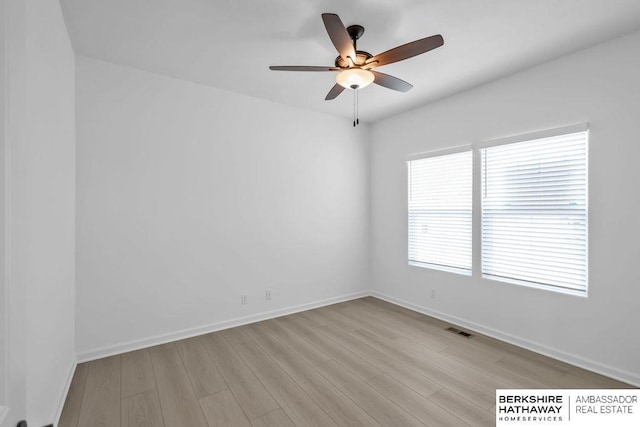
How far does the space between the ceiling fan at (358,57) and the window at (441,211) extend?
156cm

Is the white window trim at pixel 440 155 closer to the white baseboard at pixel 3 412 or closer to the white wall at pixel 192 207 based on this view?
the white wall at pixel 192 207

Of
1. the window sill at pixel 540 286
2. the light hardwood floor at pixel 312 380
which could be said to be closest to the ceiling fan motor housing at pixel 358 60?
the light hardwood floor at pixel 312 380

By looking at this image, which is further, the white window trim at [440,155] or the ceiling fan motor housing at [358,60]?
the white window trim at [440,155]

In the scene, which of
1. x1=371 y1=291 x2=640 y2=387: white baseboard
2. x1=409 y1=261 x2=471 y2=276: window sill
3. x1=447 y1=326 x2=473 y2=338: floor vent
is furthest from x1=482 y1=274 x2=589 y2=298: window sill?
x1=447 y1=326 x2=473 y2=338: floor vent

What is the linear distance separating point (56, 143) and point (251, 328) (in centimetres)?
256

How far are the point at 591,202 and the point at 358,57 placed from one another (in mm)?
2384

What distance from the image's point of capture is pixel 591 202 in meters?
2.54

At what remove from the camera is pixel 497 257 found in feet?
10.6

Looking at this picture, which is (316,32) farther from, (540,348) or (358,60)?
(540,348)

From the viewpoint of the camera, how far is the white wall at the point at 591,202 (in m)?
2.36

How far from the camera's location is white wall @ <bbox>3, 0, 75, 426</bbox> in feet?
2.06

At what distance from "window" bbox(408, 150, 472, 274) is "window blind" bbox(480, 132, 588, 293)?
240 mm

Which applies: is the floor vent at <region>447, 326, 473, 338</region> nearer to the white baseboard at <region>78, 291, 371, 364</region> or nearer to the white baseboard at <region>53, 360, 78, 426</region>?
the white baseboard at <region>78, 291, 371, 364</region>

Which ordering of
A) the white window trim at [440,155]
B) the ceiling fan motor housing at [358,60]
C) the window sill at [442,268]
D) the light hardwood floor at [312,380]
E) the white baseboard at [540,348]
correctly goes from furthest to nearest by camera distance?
the window sill at [442,268] → the white window trim at [440,155] → the white baseboard at [540,348] → the ceiling fan motor housing at [358,60] → the light hardwood floor at [312,380]
